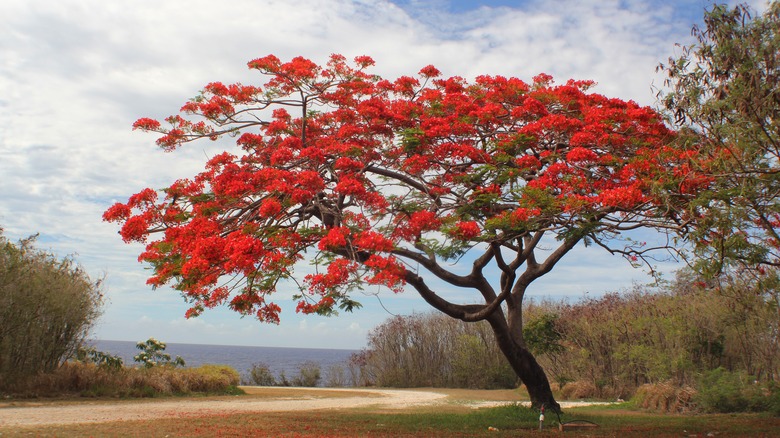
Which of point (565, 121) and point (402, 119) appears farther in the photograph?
point (402, 119)

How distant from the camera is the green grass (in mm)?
9258

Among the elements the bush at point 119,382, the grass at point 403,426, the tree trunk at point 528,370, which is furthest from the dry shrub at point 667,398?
the bush at point 119,382

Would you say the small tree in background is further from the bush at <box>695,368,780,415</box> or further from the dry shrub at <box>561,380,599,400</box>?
the bush at <box>695,368,780,415</box>

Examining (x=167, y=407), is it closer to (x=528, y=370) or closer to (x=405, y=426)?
(x=405, y=426)

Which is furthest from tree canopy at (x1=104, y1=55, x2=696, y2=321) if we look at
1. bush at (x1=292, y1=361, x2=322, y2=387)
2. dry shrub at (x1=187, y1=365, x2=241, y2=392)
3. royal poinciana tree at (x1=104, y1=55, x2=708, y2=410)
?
bush at (x1=292, y1=361, x2=322, y2=387)

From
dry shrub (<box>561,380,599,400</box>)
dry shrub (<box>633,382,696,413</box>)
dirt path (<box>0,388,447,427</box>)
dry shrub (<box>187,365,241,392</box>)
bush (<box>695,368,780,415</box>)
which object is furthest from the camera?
dry shrub (<box>561,380,599,400</box>)

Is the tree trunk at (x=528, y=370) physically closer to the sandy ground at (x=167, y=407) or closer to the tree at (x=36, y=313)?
the sandy ground at (x=167, y=407)

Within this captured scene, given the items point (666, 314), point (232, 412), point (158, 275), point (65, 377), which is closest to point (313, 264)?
point (158, 275)

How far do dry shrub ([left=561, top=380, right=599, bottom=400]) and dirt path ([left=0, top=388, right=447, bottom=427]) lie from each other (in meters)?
4.79

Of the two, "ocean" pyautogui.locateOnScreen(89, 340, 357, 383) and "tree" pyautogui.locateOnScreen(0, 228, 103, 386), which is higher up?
"tree" pyautogui.locateOnScreen(0, 228, 103, 386)

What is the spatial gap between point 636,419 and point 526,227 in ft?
21.5

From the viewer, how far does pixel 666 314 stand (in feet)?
57.6

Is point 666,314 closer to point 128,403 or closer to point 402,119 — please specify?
point 402,119

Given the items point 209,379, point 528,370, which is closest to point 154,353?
point 209,379
